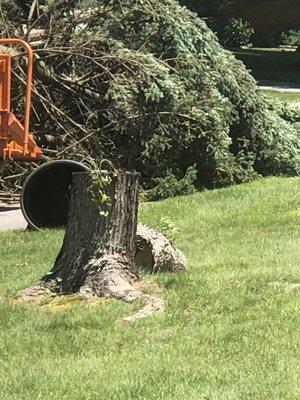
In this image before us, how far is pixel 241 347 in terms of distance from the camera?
14.3 ft

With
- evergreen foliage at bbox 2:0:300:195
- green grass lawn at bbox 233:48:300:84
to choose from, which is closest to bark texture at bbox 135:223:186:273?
evergreen foliage at bbox 2:0:300:195

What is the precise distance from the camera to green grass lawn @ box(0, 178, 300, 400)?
3.88 meters

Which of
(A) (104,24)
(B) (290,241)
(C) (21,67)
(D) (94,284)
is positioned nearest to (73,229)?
(D) (94,284)

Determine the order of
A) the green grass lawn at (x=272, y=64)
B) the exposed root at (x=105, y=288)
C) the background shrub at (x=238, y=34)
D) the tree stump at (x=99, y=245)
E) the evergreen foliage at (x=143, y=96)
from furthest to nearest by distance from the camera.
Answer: the background shrub at (x=238, y=34) < the green grass lawn at (x=272, y=64) < the evergreen foliage at (x=143, y=96) < the tree stump at (x=99, y=245) < the exposed root at (x=105, y=288)

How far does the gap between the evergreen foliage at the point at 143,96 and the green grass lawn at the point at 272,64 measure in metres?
19.3

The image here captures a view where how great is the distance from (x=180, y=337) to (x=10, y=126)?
5.14 meters

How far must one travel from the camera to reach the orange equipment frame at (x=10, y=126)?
8977 millimetres

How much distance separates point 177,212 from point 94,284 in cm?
373

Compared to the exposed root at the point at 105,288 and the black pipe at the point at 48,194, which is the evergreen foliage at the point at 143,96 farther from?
Answer: the exposed root at the point at 105,288

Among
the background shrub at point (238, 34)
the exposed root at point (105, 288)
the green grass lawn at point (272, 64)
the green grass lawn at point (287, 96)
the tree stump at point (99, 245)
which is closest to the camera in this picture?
the exposed root at point (105, 288)

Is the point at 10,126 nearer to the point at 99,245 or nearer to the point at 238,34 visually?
the point at 99,245

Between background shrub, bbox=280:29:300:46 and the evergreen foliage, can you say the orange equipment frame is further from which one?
background shrub, bbox=280:29:300:46

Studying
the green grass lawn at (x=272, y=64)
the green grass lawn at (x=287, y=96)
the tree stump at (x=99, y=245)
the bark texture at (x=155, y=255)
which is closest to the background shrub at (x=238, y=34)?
the green grass lawn at (x=272, y=64)

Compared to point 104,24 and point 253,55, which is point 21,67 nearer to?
point 104,24
